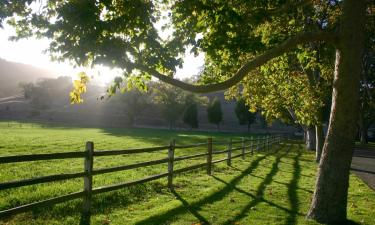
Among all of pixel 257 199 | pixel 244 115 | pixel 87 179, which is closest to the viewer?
pixel 87 179

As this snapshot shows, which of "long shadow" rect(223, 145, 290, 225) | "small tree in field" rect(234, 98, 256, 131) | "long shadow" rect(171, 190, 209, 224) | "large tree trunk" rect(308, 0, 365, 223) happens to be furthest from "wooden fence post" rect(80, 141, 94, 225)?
"small tree in field" rect(234, 98, 256, 131)

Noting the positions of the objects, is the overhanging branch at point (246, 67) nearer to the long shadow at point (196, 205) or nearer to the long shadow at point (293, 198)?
the long shadow at point (196, 205)

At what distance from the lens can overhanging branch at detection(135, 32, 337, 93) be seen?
9062mm

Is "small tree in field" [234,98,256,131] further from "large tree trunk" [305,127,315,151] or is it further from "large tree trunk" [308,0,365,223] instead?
"large tree trunk" [308,0,365,223]

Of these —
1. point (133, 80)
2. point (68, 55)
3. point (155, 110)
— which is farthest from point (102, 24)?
point (155, 110)

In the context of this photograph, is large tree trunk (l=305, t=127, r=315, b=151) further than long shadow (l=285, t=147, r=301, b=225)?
Yes

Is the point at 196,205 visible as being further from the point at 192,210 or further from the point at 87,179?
the point at 87,179

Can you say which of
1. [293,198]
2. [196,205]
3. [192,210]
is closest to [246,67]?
[192,210]

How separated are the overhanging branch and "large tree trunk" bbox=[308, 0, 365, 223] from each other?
1.51 ft

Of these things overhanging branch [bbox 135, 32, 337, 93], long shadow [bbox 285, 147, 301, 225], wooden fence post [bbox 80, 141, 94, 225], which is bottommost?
long shadow [bbox 285, 147, 301, 225]

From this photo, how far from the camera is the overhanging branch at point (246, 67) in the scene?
9.06m

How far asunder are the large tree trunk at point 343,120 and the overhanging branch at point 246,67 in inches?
18.1

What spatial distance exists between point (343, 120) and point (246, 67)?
2.55 meters

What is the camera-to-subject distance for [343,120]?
9.41 meters
